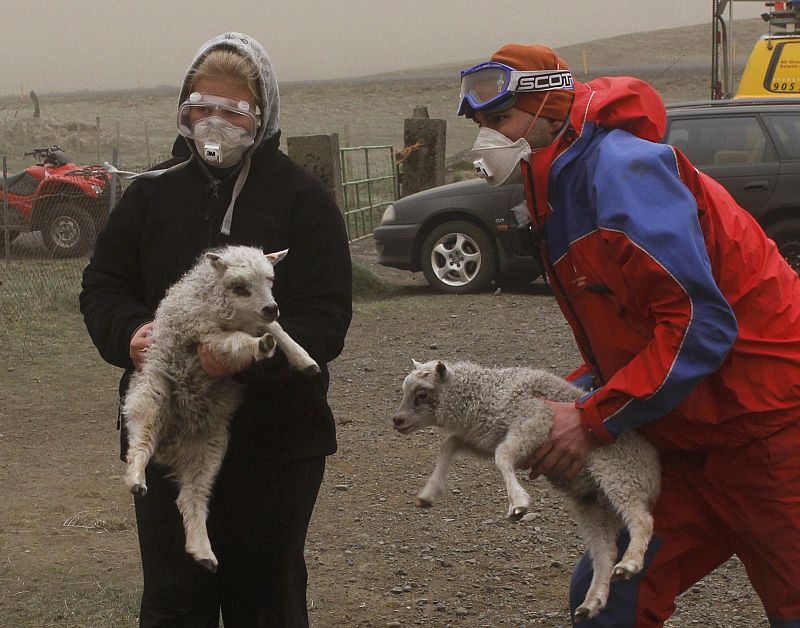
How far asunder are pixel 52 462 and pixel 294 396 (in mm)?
4428

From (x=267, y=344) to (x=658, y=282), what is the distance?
106 centimetres

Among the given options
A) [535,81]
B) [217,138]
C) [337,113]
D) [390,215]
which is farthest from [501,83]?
[337,113]

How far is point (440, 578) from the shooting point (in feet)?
18.3

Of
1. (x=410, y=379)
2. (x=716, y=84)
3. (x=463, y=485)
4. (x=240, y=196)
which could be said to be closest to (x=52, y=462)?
(x=463, y=485)

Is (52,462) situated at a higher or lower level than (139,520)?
lower

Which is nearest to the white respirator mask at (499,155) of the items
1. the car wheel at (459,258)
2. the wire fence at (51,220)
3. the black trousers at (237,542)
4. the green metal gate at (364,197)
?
the black trousers at (237,542)

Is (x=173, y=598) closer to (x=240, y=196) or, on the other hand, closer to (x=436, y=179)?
(x=240, y=196)

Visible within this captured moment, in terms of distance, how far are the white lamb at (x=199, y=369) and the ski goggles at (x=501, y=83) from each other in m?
0.74

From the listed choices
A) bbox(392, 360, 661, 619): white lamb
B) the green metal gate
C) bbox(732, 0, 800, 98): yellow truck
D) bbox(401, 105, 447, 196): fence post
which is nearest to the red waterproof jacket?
bbox(392, 360, 661, 619): white lamb

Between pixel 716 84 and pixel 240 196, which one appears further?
pixel 716 84

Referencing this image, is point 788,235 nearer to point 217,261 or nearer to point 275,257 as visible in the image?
point 275,257

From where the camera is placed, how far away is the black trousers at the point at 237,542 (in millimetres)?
3496

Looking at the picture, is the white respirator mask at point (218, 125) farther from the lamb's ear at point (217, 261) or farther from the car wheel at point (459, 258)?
the car wheel at point (459, 258)

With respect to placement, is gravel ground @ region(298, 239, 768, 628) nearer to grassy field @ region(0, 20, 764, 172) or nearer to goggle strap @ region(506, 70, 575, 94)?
goggle strap @ region(506, 70, 575, 94)
